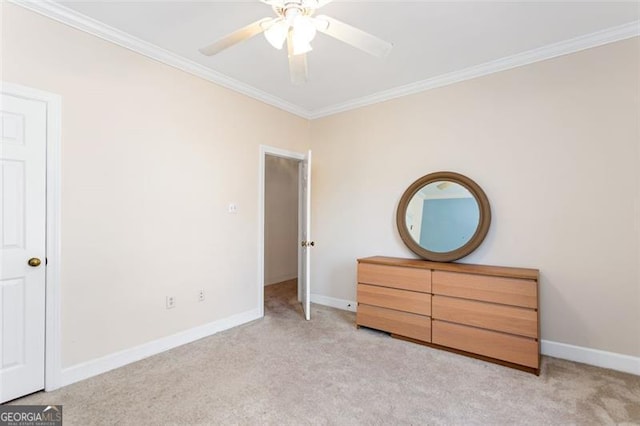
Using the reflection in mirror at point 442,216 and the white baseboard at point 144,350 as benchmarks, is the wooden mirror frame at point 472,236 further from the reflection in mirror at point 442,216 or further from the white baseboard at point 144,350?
the white baseboard at point 144,350

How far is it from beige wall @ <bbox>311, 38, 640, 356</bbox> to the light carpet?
59 centimetres

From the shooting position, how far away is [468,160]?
308 centimetres

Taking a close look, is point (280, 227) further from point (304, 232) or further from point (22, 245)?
point (22, 245)

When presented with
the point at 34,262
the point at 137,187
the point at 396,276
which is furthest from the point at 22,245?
the point at 396,276

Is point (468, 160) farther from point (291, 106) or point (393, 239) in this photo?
point (291, 106)

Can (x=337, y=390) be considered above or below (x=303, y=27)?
below

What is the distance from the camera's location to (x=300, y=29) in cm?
168

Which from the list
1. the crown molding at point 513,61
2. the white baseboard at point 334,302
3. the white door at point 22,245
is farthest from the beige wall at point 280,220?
the white door at point 22,245

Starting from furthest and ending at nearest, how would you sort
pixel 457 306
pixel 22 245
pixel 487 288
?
1. pixel 457 306
2. pixel 487 288
3. pixel 22 245

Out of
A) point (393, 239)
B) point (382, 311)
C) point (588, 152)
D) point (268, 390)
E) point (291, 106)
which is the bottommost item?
point (268, 390)

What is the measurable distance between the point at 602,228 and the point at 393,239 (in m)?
1.82

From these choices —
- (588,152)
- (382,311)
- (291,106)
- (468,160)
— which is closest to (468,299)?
(382,311)

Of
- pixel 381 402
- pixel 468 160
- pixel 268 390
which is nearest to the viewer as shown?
pixel 381 402

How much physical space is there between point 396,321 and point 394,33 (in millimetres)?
2620
